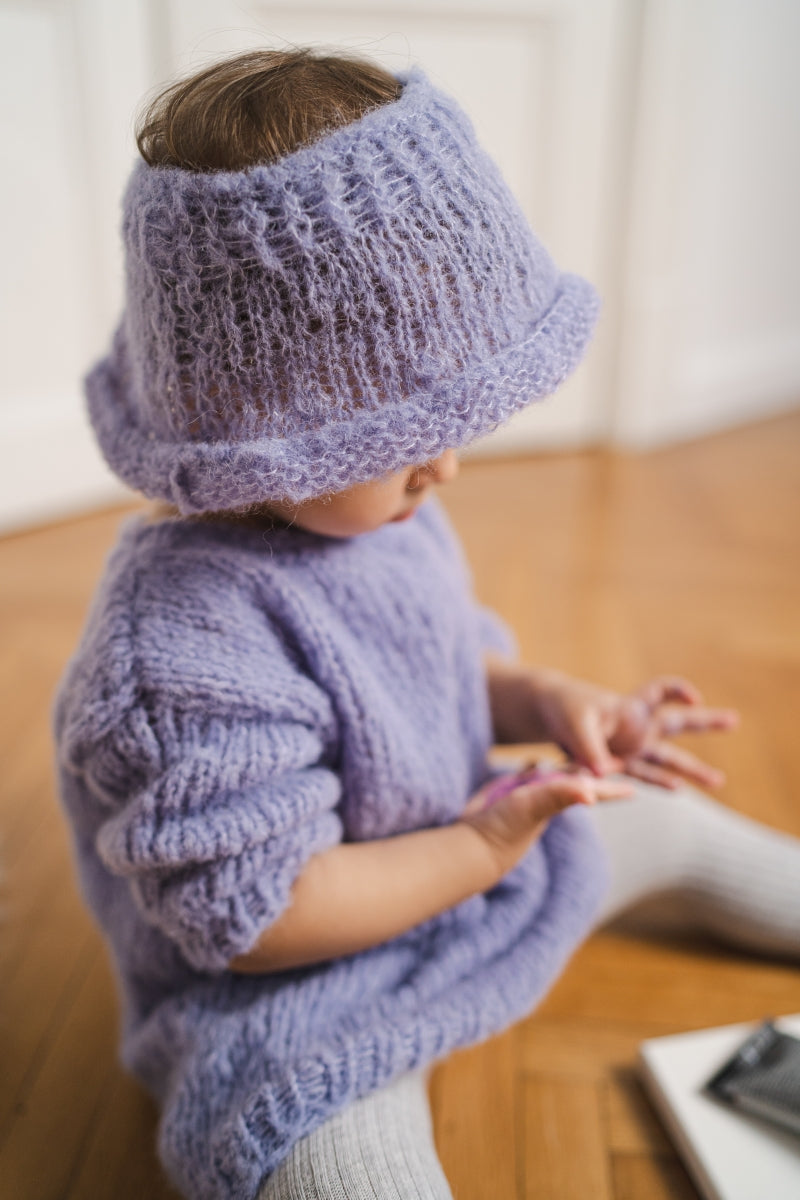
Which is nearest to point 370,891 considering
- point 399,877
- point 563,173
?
point 399,877

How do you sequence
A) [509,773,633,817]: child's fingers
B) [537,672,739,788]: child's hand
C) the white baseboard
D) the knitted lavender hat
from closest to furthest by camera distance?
the knitted lavender hat
[509,773,633,817]: child's fingers
[537,672,739,788]: child's hand
the white baseboard

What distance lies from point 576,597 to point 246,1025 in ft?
3.08

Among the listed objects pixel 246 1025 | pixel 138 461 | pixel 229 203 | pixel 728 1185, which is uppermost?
pixel 229 203

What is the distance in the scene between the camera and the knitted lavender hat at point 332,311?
52 centimetres

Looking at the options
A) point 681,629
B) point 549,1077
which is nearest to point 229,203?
point 549,1077

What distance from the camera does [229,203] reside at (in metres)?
0.52

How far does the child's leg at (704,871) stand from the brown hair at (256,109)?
0.61 meters

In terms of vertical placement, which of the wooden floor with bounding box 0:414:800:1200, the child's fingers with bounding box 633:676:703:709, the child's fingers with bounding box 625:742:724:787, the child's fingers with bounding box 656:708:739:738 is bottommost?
the wooden floor with bounding box 0:414:800:1200

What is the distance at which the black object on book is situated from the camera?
68 centimetres

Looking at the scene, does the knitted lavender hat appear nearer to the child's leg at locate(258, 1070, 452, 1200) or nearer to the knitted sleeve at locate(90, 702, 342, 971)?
the knitted sleeve at locate(90, 702, 342, 971)

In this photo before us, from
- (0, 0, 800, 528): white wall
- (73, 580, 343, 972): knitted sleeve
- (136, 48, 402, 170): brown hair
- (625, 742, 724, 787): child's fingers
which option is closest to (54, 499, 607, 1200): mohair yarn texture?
(73, 580, 343, 972): knitted sleeve

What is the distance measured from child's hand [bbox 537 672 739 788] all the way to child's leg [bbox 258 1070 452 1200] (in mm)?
294

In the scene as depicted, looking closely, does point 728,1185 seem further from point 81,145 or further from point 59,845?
point 81,145

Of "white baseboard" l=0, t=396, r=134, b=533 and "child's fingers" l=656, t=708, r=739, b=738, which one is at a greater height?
"child's fingers" l=656, t=708, r=739, b=738
